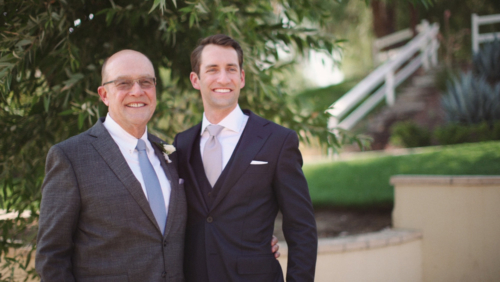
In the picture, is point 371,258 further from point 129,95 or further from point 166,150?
point 129,95

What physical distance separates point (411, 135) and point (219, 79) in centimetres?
689

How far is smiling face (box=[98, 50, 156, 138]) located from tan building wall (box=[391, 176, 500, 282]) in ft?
10.9

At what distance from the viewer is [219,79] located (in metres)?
2.58

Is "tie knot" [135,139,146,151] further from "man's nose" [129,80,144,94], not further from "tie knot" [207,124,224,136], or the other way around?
"tie knot" [207,124,224,136]

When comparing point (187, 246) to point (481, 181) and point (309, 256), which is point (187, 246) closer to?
point (309, 256)

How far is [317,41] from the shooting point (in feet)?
13.5

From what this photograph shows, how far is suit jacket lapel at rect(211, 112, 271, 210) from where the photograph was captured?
238cm

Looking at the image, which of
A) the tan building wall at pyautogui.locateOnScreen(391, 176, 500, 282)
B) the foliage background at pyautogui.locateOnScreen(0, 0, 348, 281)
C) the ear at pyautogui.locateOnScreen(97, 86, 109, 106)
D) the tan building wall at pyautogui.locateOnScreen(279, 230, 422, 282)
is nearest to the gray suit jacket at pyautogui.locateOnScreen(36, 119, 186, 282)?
the ear at pyautogui.locateOnScreen(97, 86, 109, 106)

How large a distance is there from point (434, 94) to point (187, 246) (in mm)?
9372

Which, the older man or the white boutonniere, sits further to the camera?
the white boutonniere

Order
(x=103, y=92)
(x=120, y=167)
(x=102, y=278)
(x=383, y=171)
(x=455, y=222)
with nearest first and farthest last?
1. (x=102, y=278)
2. (x=120, y=167)
3. (x=103, y=92)
4. (x=455, y=222)
5. (x=383, y=171)

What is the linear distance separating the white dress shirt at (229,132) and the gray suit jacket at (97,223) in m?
0.49

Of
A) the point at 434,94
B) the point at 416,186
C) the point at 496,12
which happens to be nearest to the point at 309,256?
the point at 416,186

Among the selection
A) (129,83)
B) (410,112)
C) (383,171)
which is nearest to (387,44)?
(410,112)
